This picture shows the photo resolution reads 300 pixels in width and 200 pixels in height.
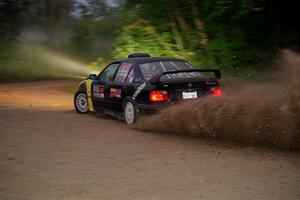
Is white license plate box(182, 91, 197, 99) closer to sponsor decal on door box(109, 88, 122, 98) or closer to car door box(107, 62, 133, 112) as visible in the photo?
car door box(107, 62, 133, 112)

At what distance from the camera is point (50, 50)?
3528cm

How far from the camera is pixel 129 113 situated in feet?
37.9

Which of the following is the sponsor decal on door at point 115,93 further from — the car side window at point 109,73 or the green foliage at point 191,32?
the green foliage at point 191,32

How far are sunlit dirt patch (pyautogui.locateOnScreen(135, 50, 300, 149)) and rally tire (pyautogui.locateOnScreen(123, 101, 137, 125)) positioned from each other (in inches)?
19.7

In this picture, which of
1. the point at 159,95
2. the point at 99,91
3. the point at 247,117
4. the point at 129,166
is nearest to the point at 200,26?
the point at 99,91

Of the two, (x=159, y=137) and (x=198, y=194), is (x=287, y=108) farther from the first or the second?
(x=198, y=194)

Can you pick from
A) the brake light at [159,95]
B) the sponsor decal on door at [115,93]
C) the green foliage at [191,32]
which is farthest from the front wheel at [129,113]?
the green foliage at [191,32]

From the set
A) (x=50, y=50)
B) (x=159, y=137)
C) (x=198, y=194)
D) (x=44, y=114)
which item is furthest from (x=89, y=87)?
(x=50, y=50)

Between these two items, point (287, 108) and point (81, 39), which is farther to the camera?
point (81, 39)

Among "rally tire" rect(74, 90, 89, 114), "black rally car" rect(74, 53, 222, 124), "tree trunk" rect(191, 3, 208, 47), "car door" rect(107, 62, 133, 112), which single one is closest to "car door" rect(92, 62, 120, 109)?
"black rally car" rect(74, 53, 222, 124)

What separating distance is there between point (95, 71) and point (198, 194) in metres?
13.9

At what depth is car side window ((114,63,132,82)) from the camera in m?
11.9

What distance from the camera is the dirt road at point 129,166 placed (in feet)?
20.7

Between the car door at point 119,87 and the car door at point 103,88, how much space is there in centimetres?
12
